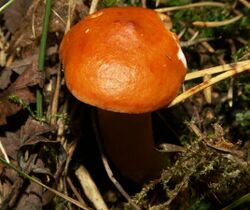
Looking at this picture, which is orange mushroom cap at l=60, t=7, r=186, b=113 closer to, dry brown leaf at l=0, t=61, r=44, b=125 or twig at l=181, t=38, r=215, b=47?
dry brown leaf at l=0, t=61, r=44, b=125

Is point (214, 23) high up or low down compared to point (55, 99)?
down

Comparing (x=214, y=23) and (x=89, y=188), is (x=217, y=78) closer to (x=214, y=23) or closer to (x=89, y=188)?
(x=214, y=23)

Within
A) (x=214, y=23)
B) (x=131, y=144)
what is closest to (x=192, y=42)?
(x=214, y=23)

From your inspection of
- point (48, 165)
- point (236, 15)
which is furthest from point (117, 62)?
point (236, 15)

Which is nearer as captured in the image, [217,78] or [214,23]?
[217,78]

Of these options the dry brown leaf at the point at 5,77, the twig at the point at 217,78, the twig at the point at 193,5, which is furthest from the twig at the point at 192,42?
the dry brown leaf at the point at 5,77

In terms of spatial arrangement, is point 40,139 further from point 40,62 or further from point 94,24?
point 94,24

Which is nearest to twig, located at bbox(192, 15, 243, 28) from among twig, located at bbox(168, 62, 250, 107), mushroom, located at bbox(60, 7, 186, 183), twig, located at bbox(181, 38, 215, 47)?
twig, located at bbox(181, 38, 215, 47)
